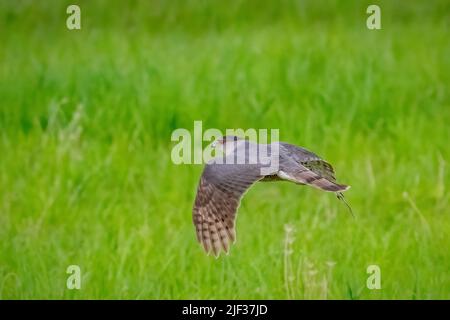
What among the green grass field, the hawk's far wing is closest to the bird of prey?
the hawk's far wing

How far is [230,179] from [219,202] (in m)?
0.10

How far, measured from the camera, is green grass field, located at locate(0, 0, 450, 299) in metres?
5.94

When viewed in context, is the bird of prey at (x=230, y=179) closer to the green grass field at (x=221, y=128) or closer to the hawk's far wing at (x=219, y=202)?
the hawk's far wing at (x=219, y=202)

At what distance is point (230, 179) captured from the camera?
15.5 feet

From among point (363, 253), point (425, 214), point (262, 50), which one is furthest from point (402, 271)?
point (262, 50)

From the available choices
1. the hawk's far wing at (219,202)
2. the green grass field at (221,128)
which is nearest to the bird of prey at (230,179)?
the hawk's far wing at (219,202)

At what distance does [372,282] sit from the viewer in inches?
228

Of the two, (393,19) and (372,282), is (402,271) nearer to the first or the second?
(372,282)

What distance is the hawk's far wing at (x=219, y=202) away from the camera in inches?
186

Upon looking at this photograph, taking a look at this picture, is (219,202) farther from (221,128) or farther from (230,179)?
(221,128)

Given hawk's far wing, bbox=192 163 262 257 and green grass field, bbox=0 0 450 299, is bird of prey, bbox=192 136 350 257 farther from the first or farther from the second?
green grass field, bbox=0 0 450 299

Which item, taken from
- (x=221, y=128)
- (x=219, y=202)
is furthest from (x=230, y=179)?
(x=221, y=128)
